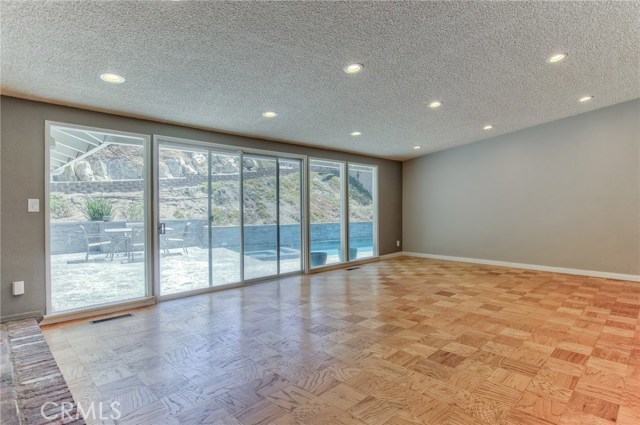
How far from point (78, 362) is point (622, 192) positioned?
726 centimetres

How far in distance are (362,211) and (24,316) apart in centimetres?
564

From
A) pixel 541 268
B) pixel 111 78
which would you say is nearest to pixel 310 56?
pixel 111 78

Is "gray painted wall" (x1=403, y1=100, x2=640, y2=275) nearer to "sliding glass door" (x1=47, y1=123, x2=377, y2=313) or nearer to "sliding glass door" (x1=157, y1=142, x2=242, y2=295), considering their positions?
"sliding glass door" (x1=47, y1=123, x2=377, y2=313)

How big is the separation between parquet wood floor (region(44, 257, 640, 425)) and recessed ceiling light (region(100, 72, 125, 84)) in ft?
7.90

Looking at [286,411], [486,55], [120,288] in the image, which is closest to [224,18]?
[486,55]

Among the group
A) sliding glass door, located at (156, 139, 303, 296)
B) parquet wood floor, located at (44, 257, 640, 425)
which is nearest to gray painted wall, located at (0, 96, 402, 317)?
parquet wood floor, located at (44, 257, 640, 425)

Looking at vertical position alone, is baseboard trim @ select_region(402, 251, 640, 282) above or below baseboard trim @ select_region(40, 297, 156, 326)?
above

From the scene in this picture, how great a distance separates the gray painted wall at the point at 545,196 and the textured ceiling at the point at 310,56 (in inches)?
37.4

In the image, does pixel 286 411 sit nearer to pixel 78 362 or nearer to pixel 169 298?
pixel 78 362

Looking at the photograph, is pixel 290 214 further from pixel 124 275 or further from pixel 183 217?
pixel 124 275

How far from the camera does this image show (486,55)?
9.45 ft

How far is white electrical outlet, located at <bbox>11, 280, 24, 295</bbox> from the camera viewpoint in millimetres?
3133

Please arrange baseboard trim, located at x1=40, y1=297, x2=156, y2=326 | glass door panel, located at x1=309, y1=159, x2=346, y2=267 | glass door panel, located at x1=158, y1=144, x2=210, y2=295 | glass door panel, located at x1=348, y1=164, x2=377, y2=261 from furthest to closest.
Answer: glass door panel, located at x1=348, y1=164, x2=377, y2=261 → glass door panel, located at x1=309, y1=159, x2=346, y2=267 → glass door panel, located at x1=158, y1=144, x2=210, y2=295 → baseboard trim, located at x1=40, y1=297, x2=156, y2=326
